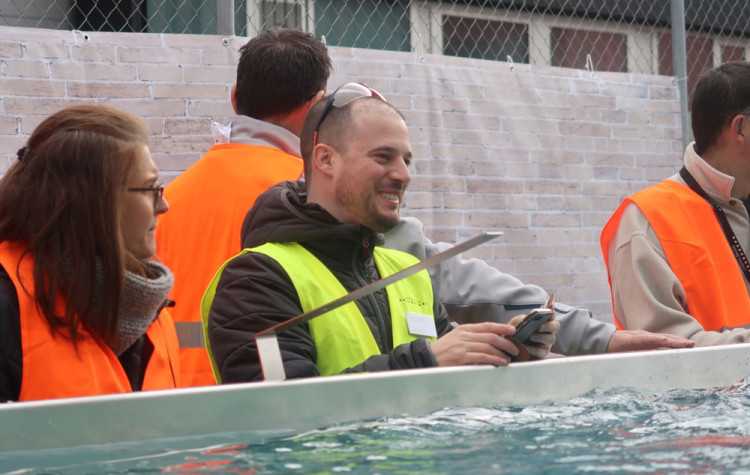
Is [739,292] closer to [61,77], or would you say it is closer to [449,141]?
[449,141]

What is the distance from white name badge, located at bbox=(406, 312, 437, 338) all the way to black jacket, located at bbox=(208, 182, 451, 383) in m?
0.06

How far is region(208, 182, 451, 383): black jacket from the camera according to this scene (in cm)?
188

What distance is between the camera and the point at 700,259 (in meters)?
2.91

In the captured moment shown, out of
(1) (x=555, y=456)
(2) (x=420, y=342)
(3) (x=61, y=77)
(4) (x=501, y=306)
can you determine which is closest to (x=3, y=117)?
(3) (x=61, y=77)

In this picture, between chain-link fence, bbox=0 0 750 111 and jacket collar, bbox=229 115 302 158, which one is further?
chain-link fence, bbox=0 0 750 111

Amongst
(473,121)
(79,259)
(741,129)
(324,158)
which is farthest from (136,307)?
(473,121)

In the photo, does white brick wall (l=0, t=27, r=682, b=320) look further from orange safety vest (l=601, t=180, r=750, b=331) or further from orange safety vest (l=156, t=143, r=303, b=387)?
orange safety vest (l=601, t=180, r=750, b=331)

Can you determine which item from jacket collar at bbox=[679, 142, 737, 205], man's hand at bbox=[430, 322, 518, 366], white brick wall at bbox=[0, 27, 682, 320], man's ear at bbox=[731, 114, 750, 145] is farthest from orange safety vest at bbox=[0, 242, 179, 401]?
white brick wall at bbox=[0, 27, 682, 320]

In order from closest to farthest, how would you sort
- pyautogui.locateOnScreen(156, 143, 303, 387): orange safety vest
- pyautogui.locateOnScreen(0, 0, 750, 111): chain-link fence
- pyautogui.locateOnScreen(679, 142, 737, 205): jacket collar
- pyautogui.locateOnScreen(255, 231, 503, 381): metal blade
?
pyautogui.locateOnScreen(255, 231, 503, 381): metal blade < pyautogui.locateOnScreen(156, 143, 303, 387): orange safety vest < pyautogui.locateOnScreen(679, 142, 737, 205): jacket collar < pyautogui.locateOnScreen(0, 0, 750, 111): chain-link fence

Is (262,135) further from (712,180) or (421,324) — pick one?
(712,180)

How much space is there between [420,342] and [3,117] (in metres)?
2.51

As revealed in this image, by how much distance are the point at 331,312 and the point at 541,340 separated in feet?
1.36

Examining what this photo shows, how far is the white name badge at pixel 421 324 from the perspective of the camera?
7.06ft

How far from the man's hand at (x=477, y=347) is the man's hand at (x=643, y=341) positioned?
0.49 meters
